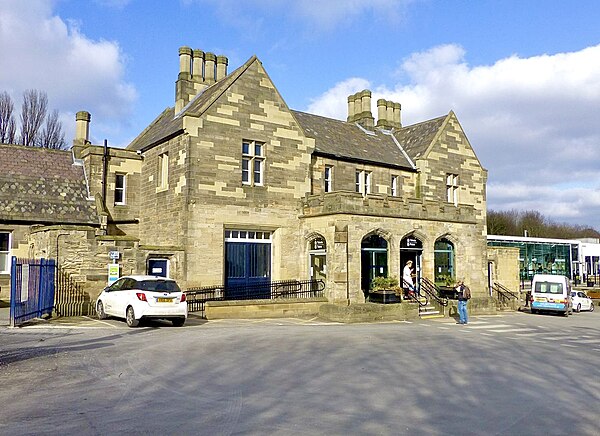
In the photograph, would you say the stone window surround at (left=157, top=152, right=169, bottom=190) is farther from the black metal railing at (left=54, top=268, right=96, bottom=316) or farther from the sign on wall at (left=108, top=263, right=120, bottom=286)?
the black metal railing at (left=54, top=268, right=96, bottom=316)

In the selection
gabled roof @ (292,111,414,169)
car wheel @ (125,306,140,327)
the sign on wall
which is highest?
gabled roof @ (292,111,414,169)

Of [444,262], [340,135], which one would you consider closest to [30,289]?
[444,262]

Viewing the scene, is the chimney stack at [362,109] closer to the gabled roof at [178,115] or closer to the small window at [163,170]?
the gabled roof at [178,115]

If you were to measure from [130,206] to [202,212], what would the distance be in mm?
6023

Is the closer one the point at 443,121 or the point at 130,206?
the point at 130,206

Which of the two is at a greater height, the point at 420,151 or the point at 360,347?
the point at 420,151

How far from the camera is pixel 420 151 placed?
33.2 m

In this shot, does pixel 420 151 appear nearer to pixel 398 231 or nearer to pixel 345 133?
pixel 345 133

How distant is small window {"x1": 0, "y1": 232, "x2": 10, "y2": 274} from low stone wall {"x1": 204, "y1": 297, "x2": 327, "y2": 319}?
10000 mm

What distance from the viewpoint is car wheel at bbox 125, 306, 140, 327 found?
17.3 m

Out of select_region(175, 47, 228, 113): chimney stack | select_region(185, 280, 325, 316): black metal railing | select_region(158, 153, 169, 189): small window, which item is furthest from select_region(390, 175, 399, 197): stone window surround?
select_region(158, 153, 169, 189): small window

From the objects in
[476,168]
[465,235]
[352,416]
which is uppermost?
[476,168]

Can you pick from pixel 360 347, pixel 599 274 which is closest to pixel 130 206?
pixel 360 347

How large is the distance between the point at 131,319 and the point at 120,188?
40.8 feet
